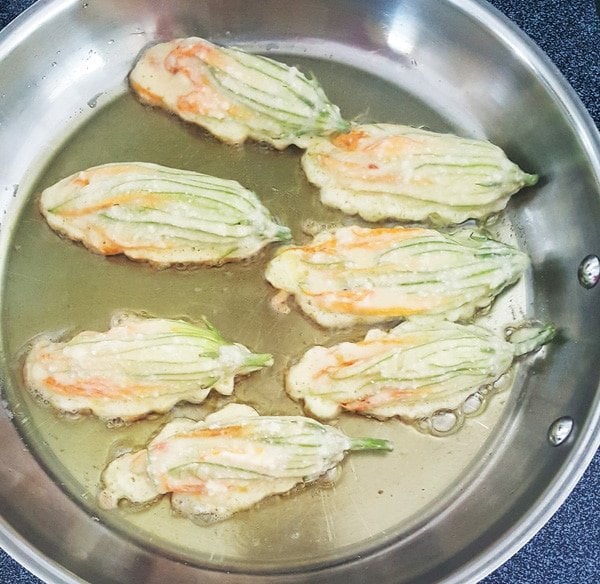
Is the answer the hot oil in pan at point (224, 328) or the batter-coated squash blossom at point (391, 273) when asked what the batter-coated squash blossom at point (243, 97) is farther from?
the batter-coated squash blossom at point (391, 273)

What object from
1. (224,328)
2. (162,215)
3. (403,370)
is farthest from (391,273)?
(162,215)

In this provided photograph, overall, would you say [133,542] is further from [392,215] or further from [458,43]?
[458,43]

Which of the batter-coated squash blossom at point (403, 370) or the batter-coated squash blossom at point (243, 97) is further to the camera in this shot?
the batter-coated squash blossom at point (243, 97)

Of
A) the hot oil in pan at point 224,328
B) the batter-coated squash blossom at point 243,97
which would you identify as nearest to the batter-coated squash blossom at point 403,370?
the hot oil in pan at point 224,328

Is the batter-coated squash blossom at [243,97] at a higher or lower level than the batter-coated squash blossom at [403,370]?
higher

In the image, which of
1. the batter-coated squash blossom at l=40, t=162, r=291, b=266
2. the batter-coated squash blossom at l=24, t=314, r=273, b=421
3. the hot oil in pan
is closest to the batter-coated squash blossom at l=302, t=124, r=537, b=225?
the hot oil in pan
